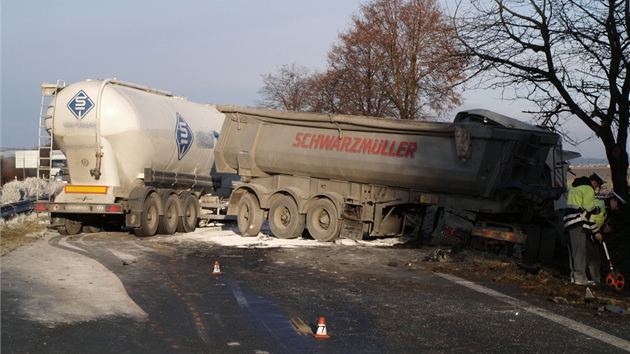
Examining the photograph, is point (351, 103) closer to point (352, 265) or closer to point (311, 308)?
point (352, 265)

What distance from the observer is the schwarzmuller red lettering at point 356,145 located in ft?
57.7

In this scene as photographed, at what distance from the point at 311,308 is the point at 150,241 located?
32.9 feet

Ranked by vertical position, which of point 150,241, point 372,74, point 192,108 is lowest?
point 150,241

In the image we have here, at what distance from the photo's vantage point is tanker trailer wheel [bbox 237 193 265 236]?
2045 cm

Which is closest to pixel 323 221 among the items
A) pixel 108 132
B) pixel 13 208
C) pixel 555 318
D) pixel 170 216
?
pixel 170 216

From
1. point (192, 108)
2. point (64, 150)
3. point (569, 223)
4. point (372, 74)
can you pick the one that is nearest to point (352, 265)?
point (569, 223)

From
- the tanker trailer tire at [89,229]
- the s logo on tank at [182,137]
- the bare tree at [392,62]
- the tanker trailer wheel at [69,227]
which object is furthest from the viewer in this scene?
the bare tree at [392,62]

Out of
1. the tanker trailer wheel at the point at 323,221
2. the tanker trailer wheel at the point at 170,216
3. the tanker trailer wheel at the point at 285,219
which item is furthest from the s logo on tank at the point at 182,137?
the tanker trailer wheel at the point at 323,221

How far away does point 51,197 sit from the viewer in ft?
64.2

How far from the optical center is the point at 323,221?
19.4 m

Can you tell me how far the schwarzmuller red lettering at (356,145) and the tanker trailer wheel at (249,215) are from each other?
7.00ft

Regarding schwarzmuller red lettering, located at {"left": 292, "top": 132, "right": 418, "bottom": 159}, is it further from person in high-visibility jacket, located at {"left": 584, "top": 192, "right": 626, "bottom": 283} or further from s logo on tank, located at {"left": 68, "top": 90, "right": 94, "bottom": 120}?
person in high-visibility jacket, located at {"left": 584, "top": 192, "right": 626, "bottom": 283}

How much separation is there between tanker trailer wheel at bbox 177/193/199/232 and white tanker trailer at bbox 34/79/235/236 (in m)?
0.04

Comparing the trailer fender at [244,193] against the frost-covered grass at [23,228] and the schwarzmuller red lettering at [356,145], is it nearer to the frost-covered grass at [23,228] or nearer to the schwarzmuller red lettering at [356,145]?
the schwarzmuller red lettering at [356,145]
